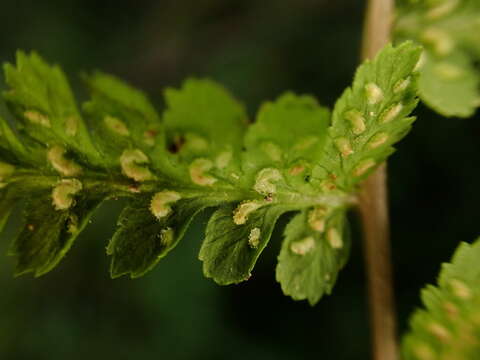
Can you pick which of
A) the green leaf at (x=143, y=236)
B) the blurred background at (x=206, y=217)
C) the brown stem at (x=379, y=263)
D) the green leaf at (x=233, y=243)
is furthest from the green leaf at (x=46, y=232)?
the blurred background at (x=206, y=217)

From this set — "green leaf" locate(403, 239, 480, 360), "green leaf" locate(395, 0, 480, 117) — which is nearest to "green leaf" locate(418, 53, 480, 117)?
"green leaf" locate(395, 0, 480, 117)

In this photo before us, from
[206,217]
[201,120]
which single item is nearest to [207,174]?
[201,120]

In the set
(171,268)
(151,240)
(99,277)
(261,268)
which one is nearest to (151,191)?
(151,240)

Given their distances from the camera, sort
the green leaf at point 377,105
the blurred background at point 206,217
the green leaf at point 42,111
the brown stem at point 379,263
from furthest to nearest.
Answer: the blurred background at point 206,217, the brown stem at point 379,263, the green leaf at point 42,111, the green leaf at point 377,105

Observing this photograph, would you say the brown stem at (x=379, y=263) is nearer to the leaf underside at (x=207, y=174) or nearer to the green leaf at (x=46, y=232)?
the leaf underside at (x=207, y=174)

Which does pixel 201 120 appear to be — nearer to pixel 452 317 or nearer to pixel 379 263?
pixel 379 263

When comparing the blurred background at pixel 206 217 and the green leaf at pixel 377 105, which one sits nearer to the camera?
the green leaf at pixel 377 105
